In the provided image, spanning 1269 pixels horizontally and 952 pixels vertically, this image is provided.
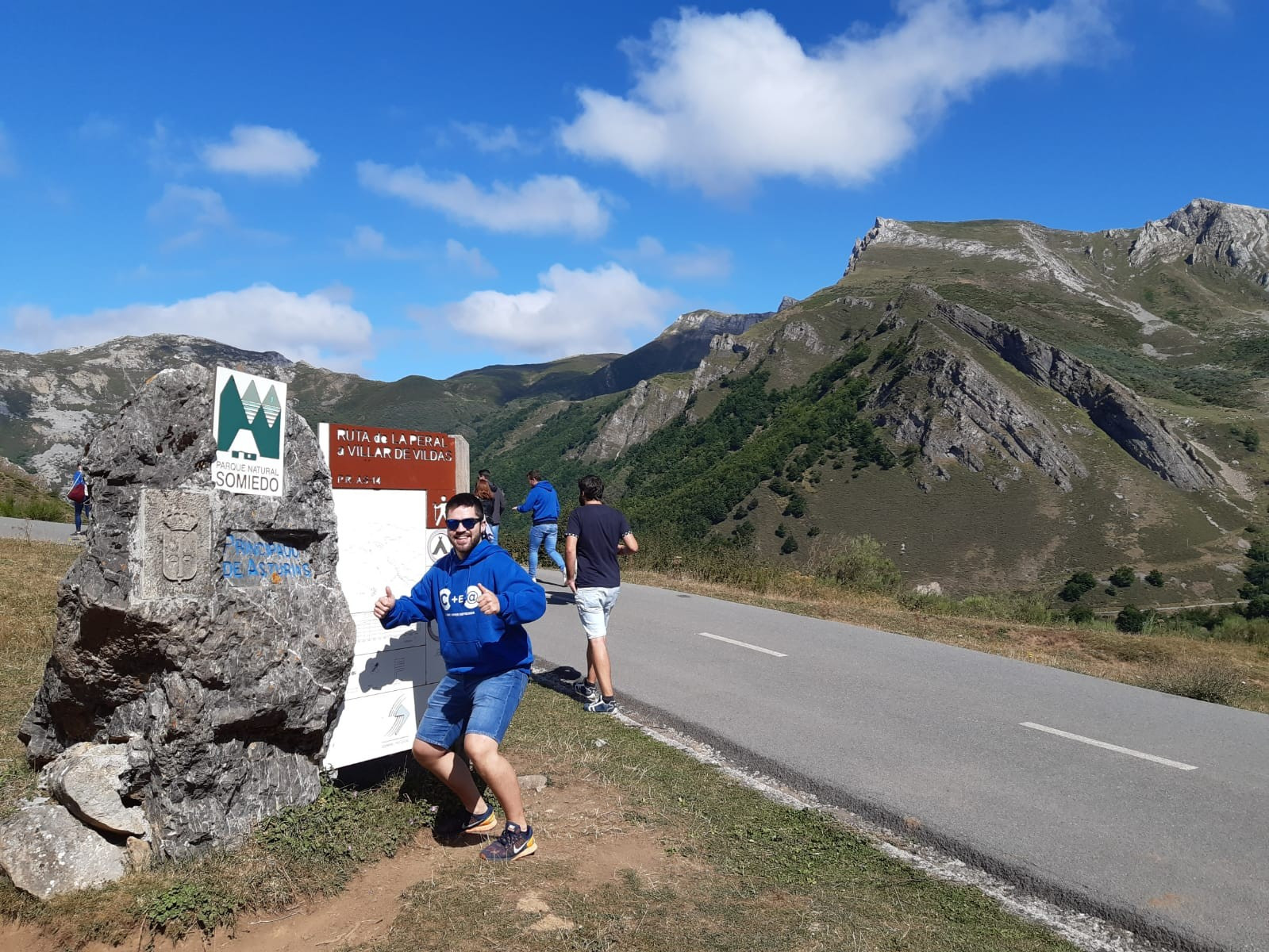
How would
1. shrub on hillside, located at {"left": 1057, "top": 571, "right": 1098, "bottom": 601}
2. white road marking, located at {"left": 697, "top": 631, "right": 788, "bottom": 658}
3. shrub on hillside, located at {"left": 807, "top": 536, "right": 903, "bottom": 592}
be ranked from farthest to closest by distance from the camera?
shrub on hillside, located at {"left": 1057, "top": 571, "right": 1098, "bottom": 601}, shrub on hillside, located at {"left": 807, "top": 536, "right": 903, "bottom": 592}, white road marking, located at {"left": 697, "top": 631, "right": 788, "bottom": 658}

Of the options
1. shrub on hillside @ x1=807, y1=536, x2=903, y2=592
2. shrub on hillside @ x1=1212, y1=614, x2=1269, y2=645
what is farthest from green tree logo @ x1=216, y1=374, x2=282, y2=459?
shrub on hillside @ x1=1212, y1=614, x2=1269, y2=645

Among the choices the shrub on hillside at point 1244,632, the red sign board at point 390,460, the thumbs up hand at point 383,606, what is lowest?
the shrub on hillside at point 1244,632

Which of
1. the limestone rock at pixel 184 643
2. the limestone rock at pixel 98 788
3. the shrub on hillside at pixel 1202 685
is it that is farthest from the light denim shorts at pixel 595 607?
the shrub on hillside at pixel 1202 685

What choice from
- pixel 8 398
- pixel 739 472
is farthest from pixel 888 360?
pixel 8 398

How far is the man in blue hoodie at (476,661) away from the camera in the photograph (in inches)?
161

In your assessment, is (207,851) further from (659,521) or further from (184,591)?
(659,521)

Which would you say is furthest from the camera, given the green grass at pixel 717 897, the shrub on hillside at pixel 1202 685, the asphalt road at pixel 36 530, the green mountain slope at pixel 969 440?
the green mountain slope at pixel 969 440

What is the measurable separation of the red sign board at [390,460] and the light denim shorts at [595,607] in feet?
6.66

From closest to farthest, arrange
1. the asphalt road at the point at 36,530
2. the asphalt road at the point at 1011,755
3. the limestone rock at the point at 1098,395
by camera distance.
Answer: the asphalt road at the point at 1011,755 < the asphalt road at the point at 36,530 < the limestone rock at the point at 1098,395

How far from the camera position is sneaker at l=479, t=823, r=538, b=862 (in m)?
4.15

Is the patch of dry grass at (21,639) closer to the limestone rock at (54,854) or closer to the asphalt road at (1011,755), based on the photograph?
the limestone rock at (54,854)

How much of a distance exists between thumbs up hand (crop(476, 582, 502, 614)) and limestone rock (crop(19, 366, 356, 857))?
3.19 feet

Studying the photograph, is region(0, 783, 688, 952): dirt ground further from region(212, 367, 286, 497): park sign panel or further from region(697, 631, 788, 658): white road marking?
region(697, 631, 788, 658): white road marking

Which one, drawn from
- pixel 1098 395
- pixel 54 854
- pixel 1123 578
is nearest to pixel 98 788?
pixel 54 854
